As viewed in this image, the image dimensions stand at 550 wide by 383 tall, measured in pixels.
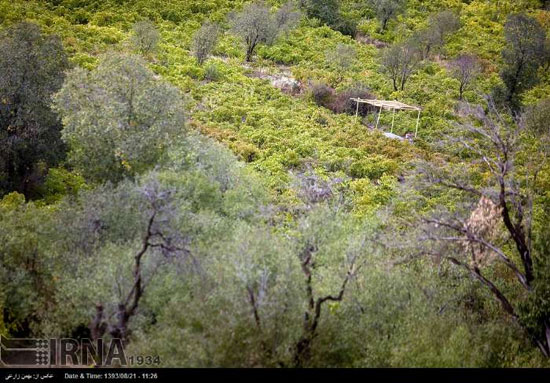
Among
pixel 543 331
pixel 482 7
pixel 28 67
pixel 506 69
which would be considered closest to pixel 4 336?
pixel 28 67

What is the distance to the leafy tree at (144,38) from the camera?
47.4m

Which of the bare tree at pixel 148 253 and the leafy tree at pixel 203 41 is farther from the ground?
the leafy tree at pixel 203 41

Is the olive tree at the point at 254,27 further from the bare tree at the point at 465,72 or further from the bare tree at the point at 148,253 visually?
the bare tree at the point at 148,253

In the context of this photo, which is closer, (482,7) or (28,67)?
(28,67)

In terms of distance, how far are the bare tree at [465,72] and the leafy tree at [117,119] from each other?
3368 centimetres

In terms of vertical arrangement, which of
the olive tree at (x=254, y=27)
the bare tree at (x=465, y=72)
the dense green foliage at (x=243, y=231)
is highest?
the olive tree at (x=254, y=27)

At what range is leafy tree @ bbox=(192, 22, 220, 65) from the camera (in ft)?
160

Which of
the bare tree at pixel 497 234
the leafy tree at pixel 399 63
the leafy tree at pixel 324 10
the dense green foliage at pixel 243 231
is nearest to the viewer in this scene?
the dense green foliage at pixel 243 231

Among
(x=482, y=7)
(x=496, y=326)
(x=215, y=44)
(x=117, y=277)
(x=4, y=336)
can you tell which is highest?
(x=482, y=7)

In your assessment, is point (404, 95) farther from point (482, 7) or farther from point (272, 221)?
point (482, 7)

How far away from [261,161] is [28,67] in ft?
46.9

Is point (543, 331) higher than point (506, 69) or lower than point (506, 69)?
lower

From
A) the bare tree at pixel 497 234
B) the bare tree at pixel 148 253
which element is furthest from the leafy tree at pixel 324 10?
the bare tree at pixel 148 253

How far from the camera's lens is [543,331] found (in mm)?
19250
